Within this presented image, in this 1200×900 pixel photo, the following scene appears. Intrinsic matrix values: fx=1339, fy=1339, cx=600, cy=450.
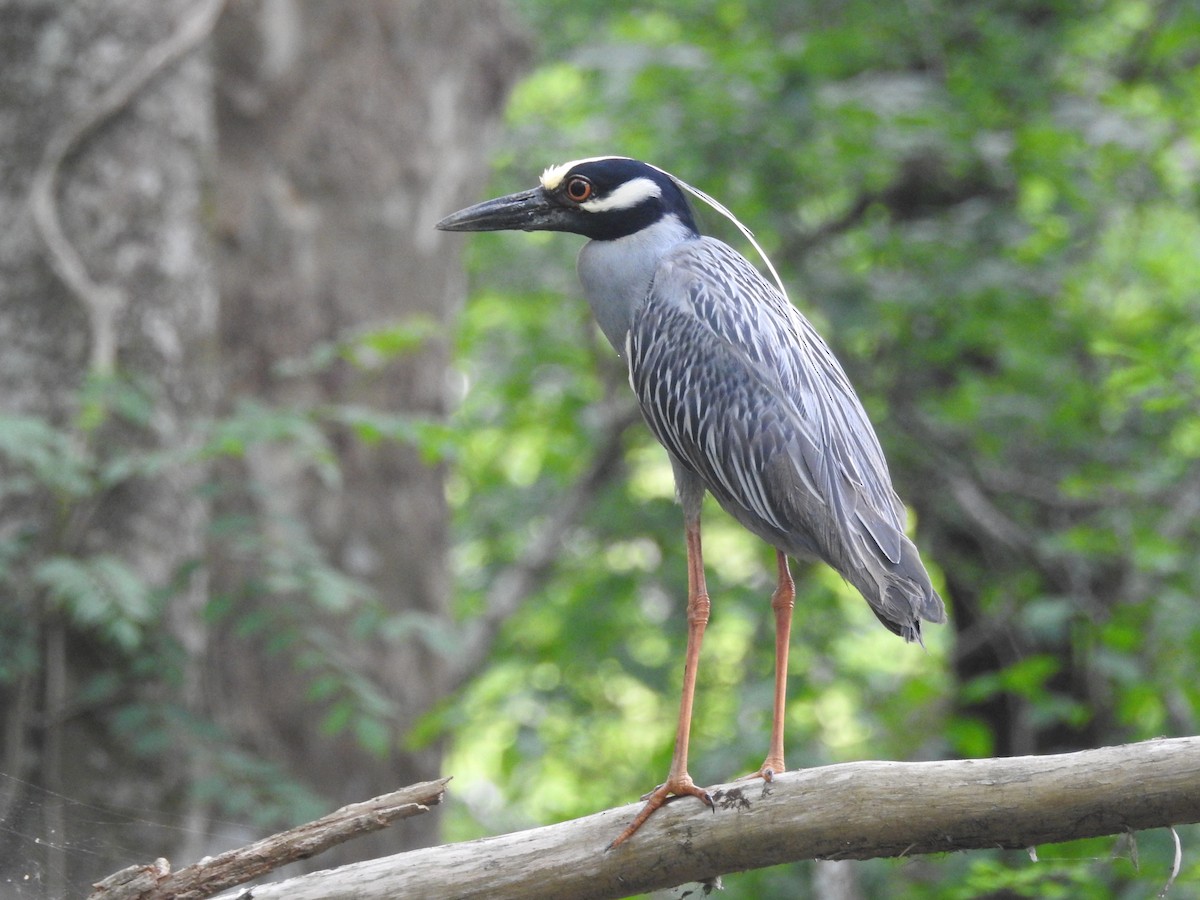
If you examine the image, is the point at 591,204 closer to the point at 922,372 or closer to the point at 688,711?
the point at 688,711

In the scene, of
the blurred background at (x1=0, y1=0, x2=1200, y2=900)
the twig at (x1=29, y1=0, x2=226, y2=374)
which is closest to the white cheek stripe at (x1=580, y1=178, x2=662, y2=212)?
the blurred background at (x1=0, y1=0, x2=1200, y2=900)

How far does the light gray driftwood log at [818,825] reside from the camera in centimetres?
266

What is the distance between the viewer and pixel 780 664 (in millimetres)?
3738

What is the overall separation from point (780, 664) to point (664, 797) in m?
0.74

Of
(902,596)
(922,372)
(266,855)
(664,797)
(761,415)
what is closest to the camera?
(266,855)

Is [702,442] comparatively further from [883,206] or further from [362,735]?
[883,206]

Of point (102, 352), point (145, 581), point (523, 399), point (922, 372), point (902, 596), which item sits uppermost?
point (102, 352)

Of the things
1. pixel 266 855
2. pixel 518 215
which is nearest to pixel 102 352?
pixel 518 215

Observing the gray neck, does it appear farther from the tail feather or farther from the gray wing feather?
the tail feather

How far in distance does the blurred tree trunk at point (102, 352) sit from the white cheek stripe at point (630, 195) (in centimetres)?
191

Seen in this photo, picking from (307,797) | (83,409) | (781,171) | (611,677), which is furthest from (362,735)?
(781,171)

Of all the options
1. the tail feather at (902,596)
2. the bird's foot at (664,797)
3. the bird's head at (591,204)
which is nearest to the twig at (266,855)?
the bird's foot at (664,797)

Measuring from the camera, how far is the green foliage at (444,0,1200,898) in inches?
263

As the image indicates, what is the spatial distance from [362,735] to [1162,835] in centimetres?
333
